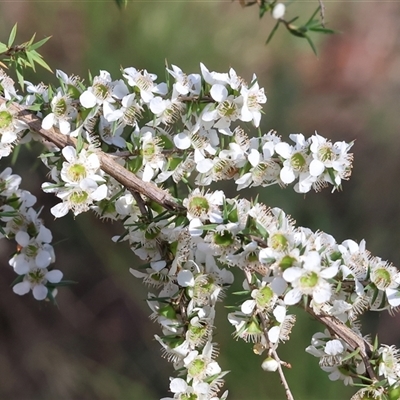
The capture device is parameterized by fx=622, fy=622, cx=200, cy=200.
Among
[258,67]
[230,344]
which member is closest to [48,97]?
[230,344]

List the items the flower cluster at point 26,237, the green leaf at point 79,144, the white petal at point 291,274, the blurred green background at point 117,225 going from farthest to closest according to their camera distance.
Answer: the blurred green background at point 117,225
the flower cluster at point 26,237
the green leaf at point 79,144
the white petal at point 291,274

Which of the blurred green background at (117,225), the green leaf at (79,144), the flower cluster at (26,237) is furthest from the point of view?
the blurred green background at (117,225)

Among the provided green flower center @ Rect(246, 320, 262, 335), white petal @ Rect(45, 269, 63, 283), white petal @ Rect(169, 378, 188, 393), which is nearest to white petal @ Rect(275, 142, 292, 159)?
green flower center @ Rect(246, 320, 262, 335)

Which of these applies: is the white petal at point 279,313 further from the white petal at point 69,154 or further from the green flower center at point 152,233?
the white petal at point 69,154

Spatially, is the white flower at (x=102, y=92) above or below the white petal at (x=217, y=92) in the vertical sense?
below

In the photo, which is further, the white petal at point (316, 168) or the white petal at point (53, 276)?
the white petal at point (53, 276)

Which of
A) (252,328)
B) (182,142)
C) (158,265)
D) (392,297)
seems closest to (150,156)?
(182,142)

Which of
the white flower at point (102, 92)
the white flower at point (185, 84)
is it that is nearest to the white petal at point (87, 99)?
the white flower at point (102, 92)

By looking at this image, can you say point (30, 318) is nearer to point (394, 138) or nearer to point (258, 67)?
point (258, 67)
